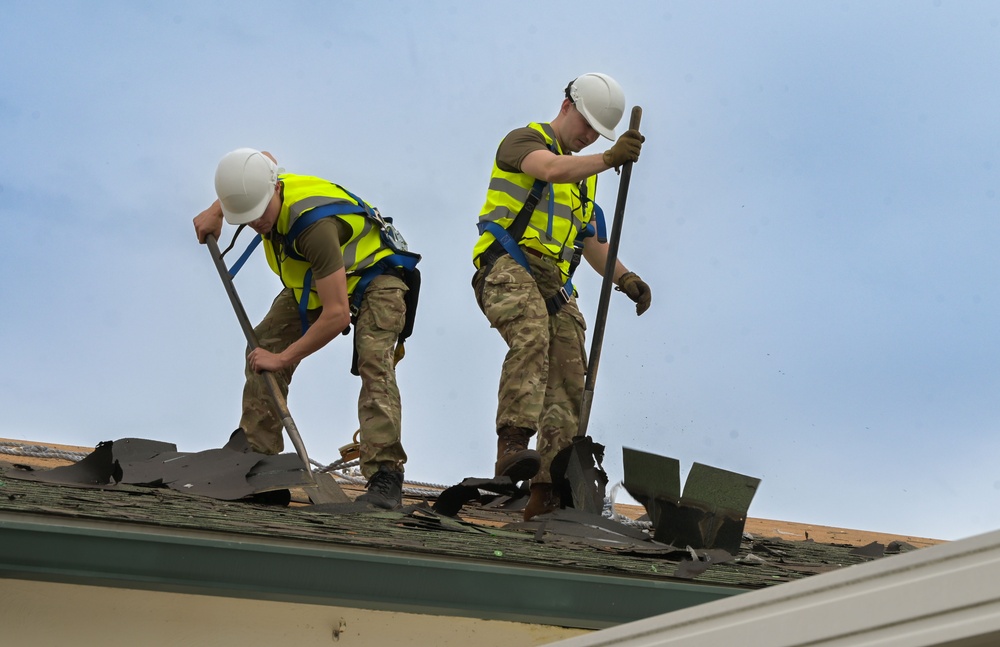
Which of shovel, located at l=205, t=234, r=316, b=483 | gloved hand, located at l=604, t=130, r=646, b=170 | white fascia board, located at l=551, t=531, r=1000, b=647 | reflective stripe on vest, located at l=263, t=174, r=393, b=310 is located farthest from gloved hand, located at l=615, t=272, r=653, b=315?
white fascia board, located at l=551, t=531, r=1000, b=647

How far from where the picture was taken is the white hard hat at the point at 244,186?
552cm

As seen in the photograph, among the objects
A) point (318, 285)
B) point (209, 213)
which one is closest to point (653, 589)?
point (318, 285)

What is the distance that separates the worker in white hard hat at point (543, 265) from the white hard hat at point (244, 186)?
1.06 meters

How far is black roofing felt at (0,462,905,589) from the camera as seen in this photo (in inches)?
134

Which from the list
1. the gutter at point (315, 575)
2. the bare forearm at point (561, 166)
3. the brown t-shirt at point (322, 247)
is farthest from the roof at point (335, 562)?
the bare forearm at point (561, 166)

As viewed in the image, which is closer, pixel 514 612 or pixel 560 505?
pixel 514 612

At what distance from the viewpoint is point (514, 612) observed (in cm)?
330

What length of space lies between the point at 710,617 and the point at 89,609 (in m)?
1.99

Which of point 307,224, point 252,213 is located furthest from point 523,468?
point 252,213

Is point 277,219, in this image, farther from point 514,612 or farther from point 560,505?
point 514,612

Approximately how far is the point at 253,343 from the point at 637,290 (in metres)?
2.04

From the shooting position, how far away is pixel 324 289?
527 centimetres

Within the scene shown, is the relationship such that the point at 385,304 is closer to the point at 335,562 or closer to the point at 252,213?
the point at 252,213

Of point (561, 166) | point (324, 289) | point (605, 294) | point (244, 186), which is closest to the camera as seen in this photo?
point (324, 289)
